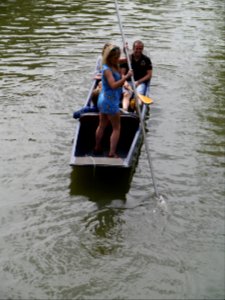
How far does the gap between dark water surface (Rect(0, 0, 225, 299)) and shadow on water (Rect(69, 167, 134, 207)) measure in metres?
0.02

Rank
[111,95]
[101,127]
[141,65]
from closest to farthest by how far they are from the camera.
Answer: [111,95]
[101,127]
[141,65]

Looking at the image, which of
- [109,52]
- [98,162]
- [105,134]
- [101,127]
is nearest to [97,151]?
[101,127]

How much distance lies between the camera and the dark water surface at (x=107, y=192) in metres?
6.20

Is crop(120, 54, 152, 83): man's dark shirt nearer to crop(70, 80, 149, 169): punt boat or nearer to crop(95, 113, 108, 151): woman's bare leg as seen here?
crop(70, 80, 149, 169): punt boat

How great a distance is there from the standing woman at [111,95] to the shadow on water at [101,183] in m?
0.36

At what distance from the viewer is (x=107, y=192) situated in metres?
8.09

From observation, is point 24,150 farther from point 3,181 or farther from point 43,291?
point 43,291

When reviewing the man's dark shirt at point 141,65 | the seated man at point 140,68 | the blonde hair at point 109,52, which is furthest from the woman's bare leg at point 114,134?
the man's dark shirt at point 141,65

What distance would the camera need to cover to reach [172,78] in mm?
13031

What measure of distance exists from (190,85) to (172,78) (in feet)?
2.31

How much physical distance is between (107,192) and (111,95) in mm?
1564

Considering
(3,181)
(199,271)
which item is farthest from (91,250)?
(3,181)

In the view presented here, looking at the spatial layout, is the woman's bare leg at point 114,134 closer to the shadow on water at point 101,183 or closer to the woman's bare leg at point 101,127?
the woman's bare leg at point 101,127

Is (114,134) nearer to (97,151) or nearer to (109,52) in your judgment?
(97,151)
